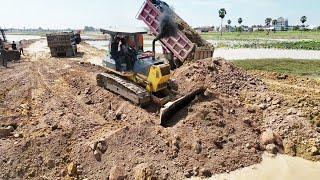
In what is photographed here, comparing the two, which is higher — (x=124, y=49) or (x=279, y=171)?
(x=124, y=49)

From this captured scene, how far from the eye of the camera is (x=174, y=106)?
12320 mm

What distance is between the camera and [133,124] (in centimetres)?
1163

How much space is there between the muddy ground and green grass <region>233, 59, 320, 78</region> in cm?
743

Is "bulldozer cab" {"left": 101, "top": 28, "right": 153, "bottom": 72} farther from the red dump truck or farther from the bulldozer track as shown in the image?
the red dump truck

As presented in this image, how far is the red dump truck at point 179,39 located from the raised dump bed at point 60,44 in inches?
365

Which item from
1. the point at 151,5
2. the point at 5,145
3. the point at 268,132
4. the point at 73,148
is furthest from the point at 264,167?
the point at 151,5

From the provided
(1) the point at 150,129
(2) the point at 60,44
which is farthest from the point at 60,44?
(1) the point at 150,129

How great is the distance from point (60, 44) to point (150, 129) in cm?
1902

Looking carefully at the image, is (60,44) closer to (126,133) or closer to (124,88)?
(124,88)

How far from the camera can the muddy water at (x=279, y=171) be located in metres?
10.1

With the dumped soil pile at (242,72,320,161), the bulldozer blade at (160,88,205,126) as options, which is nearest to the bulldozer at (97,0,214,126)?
the bulldozer blade at (160,88,205,126)

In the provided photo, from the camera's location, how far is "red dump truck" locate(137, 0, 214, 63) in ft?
62.3

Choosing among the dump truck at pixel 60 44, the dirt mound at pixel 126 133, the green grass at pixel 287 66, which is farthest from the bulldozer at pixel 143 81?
the dump truck at pixel 60 44

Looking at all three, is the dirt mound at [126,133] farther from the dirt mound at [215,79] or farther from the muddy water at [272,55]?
the muddy water at [272,55]
